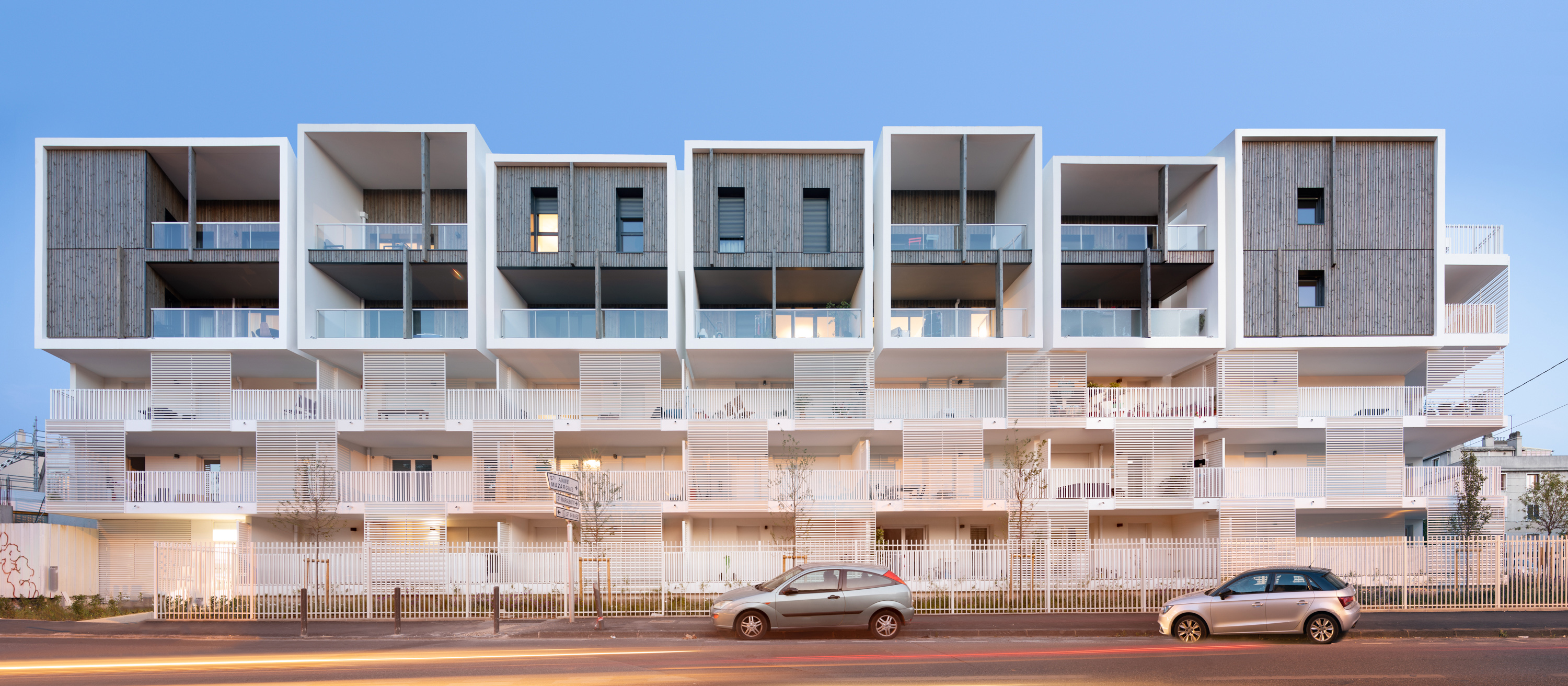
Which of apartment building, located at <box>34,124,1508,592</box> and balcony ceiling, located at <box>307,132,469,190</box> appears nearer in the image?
apartment building, located at <box>34,124,1508,592</box>

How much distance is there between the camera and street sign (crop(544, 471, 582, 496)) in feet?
60.0

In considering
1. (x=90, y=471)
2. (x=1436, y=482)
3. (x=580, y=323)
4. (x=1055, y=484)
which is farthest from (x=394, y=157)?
(x=1436, y=482)

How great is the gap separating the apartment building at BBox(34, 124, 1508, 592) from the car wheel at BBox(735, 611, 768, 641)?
379 inches

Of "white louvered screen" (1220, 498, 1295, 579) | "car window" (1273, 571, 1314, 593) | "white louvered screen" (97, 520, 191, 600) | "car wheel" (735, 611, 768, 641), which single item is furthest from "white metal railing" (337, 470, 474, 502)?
"white louvered screen" (1220, 498, 1295, 579)

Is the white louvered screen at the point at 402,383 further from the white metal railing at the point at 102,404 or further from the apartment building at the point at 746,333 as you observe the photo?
the white metal railing at the point at 102,404

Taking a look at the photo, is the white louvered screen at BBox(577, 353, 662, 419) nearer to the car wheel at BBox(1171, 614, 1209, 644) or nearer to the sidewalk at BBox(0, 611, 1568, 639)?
the sidewalk at BBox(0, 611, 1568, 639)

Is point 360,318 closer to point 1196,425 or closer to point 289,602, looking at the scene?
point 289,602

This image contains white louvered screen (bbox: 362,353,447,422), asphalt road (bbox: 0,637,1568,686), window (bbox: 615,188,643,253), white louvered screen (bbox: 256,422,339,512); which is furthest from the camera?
window (bbox: 615,188,643,253)

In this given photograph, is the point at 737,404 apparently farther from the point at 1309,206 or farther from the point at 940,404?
the point at 1309,206

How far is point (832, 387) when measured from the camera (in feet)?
87.9

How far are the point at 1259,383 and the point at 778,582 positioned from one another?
18.5 meters

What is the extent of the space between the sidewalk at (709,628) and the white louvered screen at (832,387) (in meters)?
8.45

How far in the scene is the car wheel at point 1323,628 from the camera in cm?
1521

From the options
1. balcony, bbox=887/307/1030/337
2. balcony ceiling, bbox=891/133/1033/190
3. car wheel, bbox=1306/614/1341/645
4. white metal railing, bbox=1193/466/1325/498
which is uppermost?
balcony ceiling, bbox=891/133/1033/190
